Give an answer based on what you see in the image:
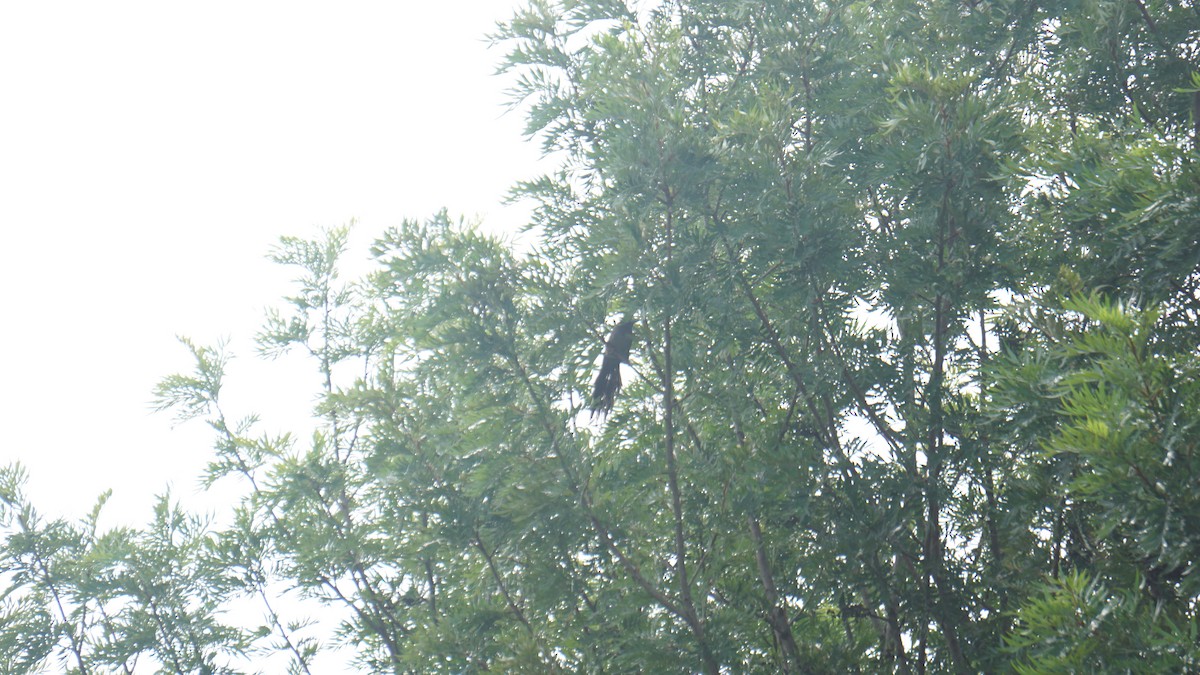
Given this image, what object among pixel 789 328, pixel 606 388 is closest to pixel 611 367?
pixel 606 388

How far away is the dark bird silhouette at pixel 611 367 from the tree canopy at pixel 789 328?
5cm

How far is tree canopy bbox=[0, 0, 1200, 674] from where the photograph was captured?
2.67 metres

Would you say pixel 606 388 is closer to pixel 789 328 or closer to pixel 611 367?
pixel 611 367

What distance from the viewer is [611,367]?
11.4 ft

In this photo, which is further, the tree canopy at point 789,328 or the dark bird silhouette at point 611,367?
the dark bird silhouette at point 611,367

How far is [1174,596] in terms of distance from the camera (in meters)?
2.28

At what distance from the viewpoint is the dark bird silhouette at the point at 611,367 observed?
3.41 metres

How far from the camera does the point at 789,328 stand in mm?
3199

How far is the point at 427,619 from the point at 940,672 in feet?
5.84

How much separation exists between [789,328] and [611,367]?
0.62m

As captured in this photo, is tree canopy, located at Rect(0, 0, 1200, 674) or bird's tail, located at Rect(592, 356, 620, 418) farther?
bird's tail, located at Rect(592, 356, 620, 418)

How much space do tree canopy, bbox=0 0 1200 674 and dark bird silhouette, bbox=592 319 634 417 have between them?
5cm

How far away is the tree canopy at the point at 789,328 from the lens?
8.77 ft

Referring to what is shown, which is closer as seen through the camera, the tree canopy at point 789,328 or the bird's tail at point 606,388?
the tree canopy at point 789,328
